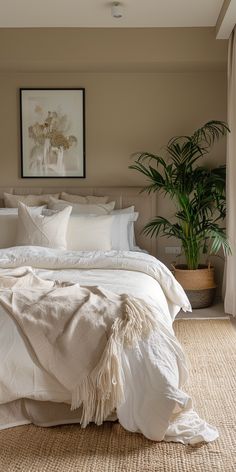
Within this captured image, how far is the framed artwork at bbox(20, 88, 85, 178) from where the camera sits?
548 centimetres

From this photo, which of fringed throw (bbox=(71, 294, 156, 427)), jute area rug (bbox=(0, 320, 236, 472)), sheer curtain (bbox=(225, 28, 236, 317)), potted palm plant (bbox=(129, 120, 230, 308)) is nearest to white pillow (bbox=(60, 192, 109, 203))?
potted palm plant (bbox=(129, 120, 230, 308))

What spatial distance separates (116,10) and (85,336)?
2765mm

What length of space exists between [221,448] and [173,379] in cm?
36

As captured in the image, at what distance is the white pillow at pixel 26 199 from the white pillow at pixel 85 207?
0.34 feet

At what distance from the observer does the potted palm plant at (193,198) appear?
510 centimetres

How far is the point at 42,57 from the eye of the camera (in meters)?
5.11

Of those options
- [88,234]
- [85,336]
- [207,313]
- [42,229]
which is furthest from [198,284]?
[85,336]

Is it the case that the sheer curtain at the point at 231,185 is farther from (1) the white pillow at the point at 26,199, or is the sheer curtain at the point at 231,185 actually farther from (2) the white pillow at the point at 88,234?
(1) the white pillow at the point at 26,199

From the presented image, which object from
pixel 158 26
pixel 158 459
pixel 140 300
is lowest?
pixel 158 459

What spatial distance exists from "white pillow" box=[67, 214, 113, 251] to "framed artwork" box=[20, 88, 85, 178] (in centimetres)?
85

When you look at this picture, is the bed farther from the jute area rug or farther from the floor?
the floor

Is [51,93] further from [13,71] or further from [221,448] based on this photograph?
[221,448]

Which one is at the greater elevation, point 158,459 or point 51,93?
point 51,93

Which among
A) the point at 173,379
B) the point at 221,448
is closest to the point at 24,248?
the point at 173,379
